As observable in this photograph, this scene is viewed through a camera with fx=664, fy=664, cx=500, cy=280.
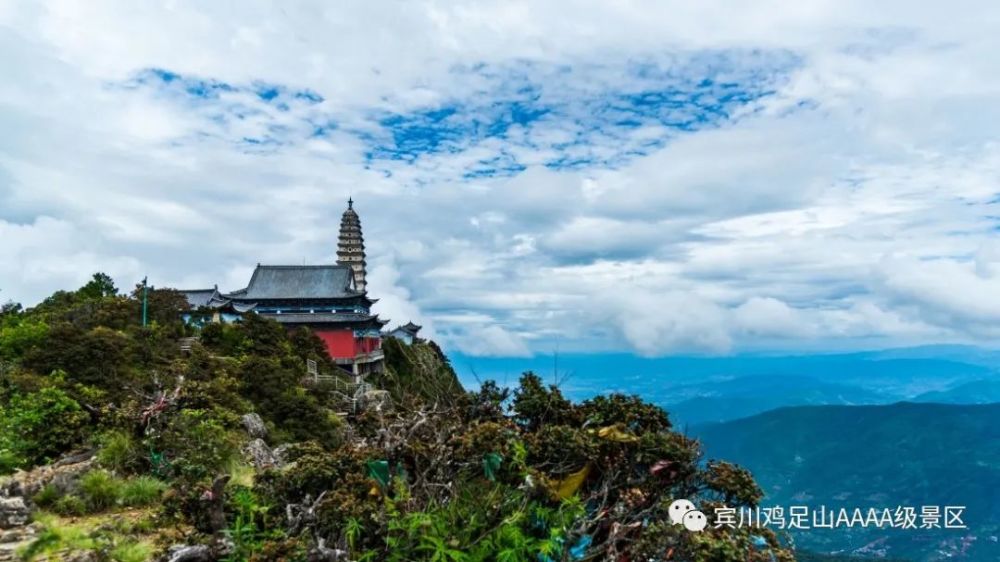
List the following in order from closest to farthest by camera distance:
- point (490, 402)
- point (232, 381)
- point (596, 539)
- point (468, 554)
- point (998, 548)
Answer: point (468, 554) → point (596, 539) → point (490, 402) → point (232, 381) → point (998, 548)

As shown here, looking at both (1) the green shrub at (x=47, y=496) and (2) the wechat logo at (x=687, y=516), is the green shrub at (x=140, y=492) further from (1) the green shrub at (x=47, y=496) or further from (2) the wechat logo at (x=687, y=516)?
(2) the wechat logo at (x=687, y=516)

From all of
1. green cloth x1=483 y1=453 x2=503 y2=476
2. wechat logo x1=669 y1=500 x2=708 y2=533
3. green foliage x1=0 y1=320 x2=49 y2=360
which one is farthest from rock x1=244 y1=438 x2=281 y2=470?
green foliage x1=0 y1=320 x2=49 y2=360

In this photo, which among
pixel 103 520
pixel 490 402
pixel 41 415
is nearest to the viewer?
pixel 490 402

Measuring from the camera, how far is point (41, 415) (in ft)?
34.6

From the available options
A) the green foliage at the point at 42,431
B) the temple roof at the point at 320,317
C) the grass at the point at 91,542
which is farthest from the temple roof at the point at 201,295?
the grass at the point at 91,542

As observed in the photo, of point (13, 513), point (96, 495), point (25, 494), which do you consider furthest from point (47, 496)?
point (13, 513)

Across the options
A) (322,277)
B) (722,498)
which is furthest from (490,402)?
(322,277)

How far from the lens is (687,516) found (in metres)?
5.32

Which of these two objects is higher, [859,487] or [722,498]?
[722,498]

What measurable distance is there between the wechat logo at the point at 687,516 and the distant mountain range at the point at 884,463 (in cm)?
8567

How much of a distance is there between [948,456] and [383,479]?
477ft

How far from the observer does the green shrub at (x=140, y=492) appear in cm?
867

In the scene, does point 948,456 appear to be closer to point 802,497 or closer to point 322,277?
point 802,497

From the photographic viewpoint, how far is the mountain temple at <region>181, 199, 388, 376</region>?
44.6 m
